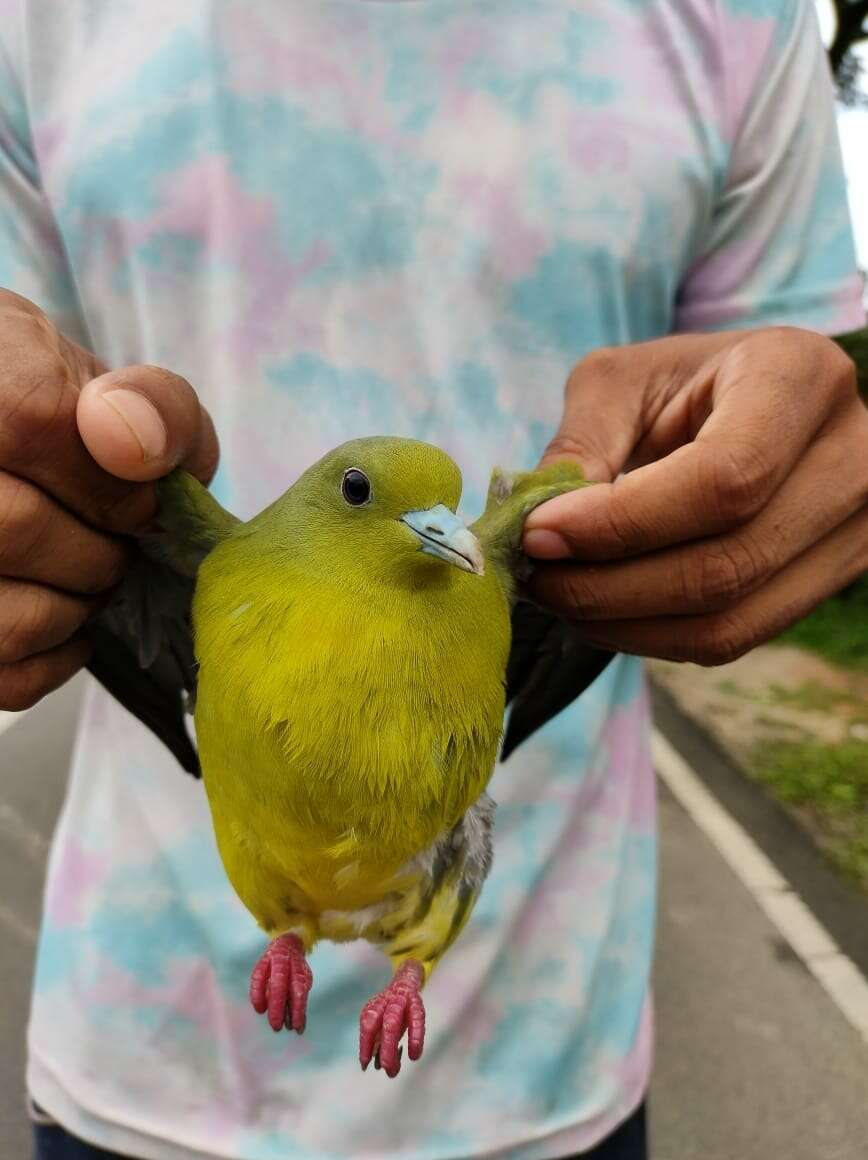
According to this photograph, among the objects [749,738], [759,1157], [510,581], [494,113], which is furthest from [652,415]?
[749,738]

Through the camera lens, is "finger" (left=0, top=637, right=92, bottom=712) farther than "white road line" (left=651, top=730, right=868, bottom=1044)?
No

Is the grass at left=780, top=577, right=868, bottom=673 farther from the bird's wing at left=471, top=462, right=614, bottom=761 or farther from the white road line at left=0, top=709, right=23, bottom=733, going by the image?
the bird's wing at left=471, top=462, right=614, bottom=761

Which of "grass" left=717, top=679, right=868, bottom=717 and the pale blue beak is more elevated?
the pale blue beak

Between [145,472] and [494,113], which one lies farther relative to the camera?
[494,113]

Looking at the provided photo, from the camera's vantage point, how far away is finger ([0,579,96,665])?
3.16ft

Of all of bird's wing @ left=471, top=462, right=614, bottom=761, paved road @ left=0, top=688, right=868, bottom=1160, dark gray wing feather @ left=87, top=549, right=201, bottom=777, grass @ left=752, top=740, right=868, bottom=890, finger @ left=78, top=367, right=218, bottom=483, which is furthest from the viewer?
grass @ left=752, top=740, right=868, bottom=890

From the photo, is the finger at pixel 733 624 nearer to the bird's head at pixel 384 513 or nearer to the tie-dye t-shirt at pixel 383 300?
the bird's head at pixel 384 513

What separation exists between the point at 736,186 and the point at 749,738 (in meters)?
4.04

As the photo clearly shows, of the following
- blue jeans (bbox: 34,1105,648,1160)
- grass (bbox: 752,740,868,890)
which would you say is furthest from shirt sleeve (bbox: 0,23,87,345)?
grass (bbox: 752,740,868,890)

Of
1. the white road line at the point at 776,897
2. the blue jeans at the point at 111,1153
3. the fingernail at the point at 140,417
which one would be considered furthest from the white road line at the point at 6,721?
the fingernail at the point at 140,417

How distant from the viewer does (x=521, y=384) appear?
158 centimetres

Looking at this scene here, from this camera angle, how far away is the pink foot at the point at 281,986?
1.06 metres

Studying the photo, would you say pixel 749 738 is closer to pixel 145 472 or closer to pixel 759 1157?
pixel 759 1157

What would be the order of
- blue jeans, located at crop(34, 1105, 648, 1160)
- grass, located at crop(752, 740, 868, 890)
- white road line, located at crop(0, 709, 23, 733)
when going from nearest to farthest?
1. blue jeans, located at crop(34, 1105, 648, 1160)
2. grass, located at crop(752, 740, 868, 890)
3. white road line, located at crop(0, 709, 23, 733)
